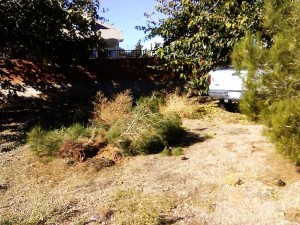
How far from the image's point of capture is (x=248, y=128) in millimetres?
9109

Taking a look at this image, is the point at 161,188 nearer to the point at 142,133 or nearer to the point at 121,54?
the point at 142,133

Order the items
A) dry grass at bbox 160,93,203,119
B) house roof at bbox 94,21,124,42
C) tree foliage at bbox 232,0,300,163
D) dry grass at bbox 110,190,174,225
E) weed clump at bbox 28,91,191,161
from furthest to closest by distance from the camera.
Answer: house roof at bbox 94,21,124,42
dry grass at bbox 160,93,203,119
weed clump at bbox 28,91,191,161
tree foliage at bbox 232,0,300,163
dry grass at bbox 110,190,174,225

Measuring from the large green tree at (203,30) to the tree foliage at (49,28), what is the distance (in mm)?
2684

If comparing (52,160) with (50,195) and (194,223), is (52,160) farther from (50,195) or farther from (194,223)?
(194,223)

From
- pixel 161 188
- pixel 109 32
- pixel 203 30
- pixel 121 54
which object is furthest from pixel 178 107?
pixel 109 32

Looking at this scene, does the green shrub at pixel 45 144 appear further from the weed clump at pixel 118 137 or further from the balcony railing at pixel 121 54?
the balcony railing at pixel 121 54

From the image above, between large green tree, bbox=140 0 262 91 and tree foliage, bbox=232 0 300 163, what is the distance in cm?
342

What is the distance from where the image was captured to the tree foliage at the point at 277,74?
514cm

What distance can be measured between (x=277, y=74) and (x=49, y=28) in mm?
7680

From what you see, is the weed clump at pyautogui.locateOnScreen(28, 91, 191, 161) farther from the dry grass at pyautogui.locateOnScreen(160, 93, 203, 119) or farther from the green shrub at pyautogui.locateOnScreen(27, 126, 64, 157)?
the dry grass at pyautogui.locateOnScreen(160, 93, 203, 119)

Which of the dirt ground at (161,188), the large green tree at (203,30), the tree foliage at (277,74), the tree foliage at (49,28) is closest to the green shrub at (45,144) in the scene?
the dirt ground at (161,188)

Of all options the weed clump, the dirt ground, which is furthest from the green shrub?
the dirt ground

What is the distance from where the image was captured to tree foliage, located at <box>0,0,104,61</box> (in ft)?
33.0

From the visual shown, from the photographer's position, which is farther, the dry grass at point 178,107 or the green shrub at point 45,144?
the dry grass at point 178,107
